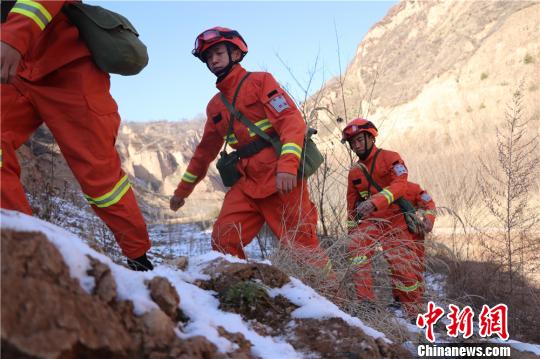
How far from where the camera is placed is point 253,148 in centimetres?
333

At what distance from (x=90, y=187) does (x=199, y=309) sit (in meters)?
1.15

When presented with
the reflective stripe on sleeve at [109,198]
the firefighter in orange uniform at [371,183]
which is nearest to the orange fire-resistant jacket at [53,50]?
the reflective stripe on sleeve at [109,198]

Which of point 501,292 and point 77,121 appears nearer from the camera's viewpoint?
point 77,121

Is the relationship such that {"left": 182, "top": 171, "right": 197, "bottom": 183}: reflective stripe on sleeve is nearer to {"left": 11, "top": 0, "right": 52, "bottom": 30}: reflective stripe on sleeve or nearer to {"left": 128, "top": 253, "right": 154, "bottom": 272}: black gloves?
{"left": 128, "top": 253, "right": 154, "bottom": 272}: black gloves

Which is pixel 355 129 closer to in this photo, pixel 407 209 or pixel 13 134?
pixel 407 209

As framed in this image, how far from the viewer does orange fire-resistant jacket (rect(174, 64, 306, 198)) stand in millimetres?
3107

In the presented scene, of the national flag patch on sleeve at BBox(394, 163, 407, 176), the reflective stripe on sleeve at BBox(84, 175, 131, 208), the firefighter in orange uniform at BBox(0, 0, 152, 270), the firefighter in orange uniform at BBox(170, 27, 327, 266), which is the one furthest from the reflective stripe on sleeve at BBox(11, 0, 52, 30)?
the national flag patch on sleeve at BBox(394, 163, 407, 176)

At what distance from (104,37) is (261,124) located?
1256mm

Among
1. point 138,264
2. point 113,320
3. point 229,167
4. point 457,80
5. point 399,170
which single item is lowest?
point 113,320

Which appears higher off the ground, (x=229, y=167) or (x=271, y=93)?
(x=271, y=93)

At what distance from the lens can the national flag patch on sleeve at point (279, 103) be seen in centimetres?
319

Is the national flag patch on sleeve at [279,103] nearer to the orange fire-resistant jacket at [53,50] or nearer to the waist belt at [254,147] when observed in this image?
the waist belt at [254,147]

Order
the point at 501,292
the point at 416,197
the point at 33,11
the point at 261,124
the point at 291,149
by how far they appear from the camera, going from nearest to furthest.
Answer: the point at 33,11 < the point at 291,149 < the point at 261,124 < the point at 416,197 < the point at 501,292

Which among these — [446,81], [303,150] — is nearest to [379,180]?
[303,150]
